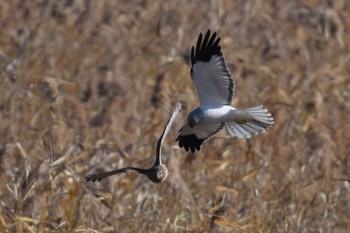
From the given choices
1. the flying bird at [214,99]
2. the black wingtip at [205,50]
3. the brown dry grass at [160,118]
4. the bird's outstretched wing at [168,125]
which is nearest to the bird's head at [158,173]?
the bird's outstretched wing at [168,125]

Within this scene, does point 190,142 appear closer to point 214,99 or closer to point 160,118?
point 214,99

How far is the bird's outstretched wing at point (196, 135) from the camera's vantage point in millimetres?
6703

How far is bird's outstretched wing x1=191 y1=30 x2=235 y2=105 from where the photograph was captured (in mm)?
6645

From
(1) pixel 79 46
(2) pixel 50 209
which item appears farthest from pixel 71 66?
(2) pixel 50 209

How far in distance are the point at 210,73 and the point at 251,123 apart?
318mm

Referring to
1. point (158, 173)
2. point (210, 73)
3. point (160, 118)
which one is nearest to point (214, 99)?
point (210, 73)

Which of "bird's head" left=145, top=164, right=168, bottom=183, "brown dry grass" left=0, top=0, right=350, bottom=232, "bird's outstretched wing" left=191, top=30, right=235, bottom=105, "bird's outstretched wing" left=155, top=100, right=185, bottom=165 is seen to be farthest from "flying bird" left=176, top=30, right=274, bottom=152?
"bird's head" left=145, top=164, right=168, bottom=183

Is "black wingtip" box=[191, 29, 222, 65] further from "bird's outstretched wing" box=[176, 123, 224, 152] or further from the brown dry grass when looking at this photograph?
the brown dry grass

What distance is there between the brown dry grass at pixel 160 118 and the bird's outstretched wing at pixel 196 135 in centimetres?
28

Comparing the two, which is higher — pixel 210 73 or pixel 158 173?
pixel 210 73

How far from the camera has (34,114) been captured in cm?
759

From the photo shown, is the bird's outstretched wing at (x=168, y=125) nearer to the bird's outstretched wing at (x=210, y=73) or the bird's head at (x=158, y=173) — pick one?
the bird's head at (x=158, y=173)

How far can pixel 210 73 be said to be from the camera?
671cm

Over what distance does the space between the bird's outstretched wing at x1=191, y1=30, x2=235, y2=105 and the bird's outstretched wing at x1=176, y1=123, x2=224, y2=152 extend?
0.55 feet
